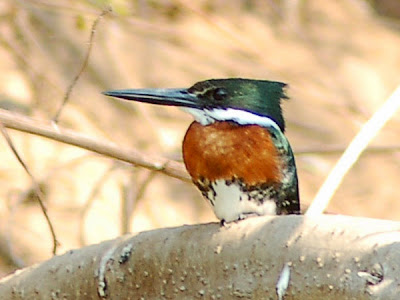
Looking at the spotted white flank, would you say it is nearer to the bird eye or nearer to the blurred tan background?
the bird eye

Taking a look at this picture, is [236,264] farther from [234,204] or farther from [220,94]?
[220,94]

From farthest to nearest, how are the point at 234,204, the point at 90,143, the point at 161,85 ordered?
the point at 161,85, the point at 90,143, the point at 234,204

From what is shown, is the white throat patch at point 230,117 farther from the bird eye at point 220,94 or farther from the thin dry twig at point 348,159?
the thin dry twig at point 348,159

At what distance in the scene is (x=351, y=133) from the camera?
4.82 metres

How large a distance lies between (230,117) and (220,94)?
2.4 inches

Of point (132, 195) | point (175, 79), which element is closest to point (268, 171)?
point (132, 195)

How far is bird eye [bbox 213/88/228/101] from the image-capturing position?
2107 mm

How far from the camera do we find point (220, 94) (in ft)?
6.93

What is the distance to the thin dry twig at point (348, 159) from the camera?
176 cm

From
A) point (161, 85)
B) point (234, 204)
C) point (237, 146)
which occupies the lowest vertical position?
point (234, 204)

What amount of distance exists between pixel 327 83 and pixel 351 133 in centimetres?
33

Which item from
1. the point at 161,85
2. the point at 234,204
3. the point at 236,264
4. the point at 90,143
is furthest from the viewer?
the point at 161,85

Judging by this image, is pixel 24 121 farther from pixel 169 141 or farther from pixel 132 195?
pixel 169 141

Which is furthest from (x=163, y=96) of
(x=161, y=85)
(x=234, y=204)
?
(x=161, y=85)
